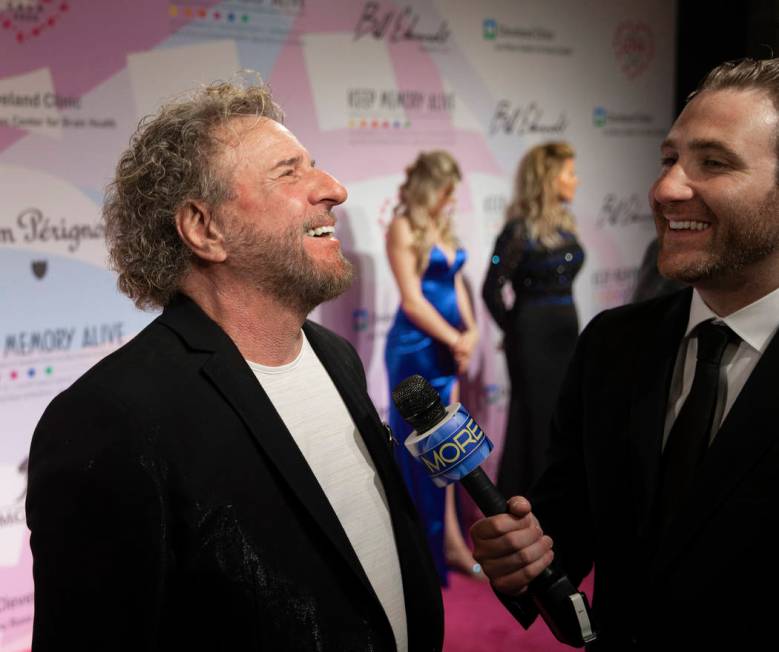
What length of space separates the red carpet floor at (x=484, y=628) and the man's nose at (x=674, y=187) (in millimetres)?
2592

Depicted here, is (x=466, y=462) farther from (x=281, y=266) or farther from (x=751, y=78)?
(x=751, y=78)

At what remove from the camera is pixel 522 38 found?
208 inches

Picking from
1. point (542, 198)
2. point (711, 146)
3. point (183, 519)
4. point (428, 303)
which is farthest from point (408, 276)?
point (183, 519)

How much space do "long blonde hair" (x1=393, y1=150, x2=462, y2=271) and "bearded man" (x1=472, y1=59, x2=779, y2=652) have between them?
7.88ft

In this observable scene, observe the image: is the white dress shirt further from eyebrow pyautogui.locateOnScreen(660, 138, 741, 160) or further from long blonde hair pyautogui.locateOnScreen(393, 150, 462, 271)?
long blonde hair pyautogui.locateOnScreen(393, 150, 462, 271)

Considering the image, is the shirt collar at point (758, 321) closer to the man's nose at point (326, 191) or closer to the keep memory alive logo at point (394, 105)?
the man's nose at point (326, 191)

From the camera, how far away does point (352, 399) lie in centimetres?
197

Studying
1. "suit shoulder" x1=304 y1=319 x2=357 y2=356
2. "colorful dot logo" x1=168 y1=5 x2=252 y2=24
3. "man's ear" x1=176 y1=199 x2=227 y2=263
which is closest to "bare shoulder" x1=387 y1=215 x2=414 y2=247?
"colorful dot logo" x1=168 y1=5 x2=252 y2=24

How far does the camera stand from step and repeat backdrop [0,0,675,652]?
11.5 ft

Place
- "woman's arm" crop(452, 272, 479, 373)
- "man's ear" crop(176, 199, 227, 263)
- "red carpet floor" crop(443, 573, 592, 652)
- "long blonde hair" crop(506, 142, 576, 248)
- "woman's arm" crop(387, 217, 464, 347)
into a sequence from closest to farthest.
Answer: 1. "man's ear" crop(176, 199, 227, 263)
2. "red carpet floor" crop(443, 573, 592, 652)
3. "woman's arm" crop(387, 217, 464, 347)
4. "woman's arm" crop(452, 272, 479, 373)
5. "long blonde hair" crop(506, 142, 576, 248)

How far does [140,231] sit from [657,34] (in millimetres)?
5065

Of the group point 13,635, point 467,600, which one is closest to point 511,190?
point 467,600

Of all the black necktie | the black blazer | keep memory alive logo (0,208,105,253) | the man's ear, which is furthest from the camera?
keep memory alive logo (0,208,105,253)

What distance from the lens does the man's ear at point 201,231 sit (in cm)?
183
